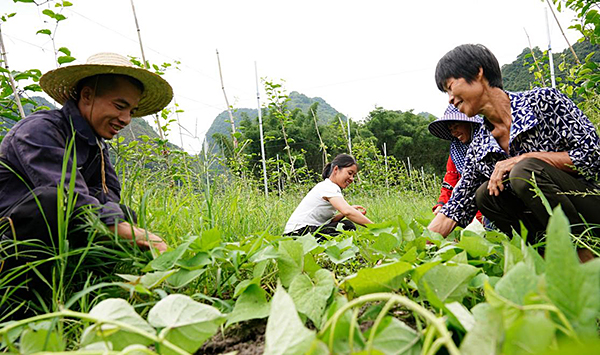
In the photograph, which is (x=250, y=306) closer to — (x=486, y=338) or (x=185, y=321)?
(x=185, y=321)

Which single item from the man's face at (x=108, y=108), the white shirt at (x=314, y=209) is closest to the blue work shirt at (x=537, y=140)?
the man's face at (x=108, y=108)

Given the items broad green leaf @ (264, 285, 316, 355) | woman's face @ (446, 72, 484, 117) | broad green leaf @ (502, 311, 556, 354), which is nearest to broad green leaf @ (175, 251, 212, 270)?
broad green leaf @ (264, 285, 316, 355)

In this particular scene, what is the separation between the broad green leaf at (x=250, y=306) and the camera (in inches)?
28.8

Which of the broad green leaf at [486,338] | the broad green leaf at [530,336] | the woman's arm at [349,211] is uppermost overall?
the broad green leaf at [530,336]

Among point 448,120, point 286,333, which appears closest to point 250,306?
point 286,333

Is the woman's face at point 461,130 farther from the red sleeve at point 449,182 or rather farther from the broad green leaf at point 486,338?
the broad green leaf at point 486,338

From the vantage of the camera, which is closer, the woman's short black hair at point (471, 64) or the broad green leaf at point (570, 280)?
the broad green leaf at point (570, 280)

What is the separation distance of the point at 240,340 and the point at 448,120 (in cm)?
221

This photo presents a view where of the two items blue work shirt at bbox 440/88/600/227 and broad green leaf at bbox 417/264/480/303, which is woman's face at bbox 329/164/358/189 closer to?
blue work shirt at bbox 440/88/600/227

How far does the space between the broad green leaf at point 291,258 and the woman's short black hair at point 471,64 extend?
4.10 feet

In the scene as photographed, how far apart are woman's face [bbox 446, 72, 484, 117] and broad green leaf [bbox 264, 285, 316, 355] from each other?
4.89 feet

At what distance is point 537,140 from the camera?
5.12 ft

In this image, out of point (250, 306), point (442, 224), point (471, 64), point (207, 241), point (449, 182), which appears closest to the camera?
point (250, 306)

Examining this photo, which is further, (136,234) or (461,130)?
(461,130)
